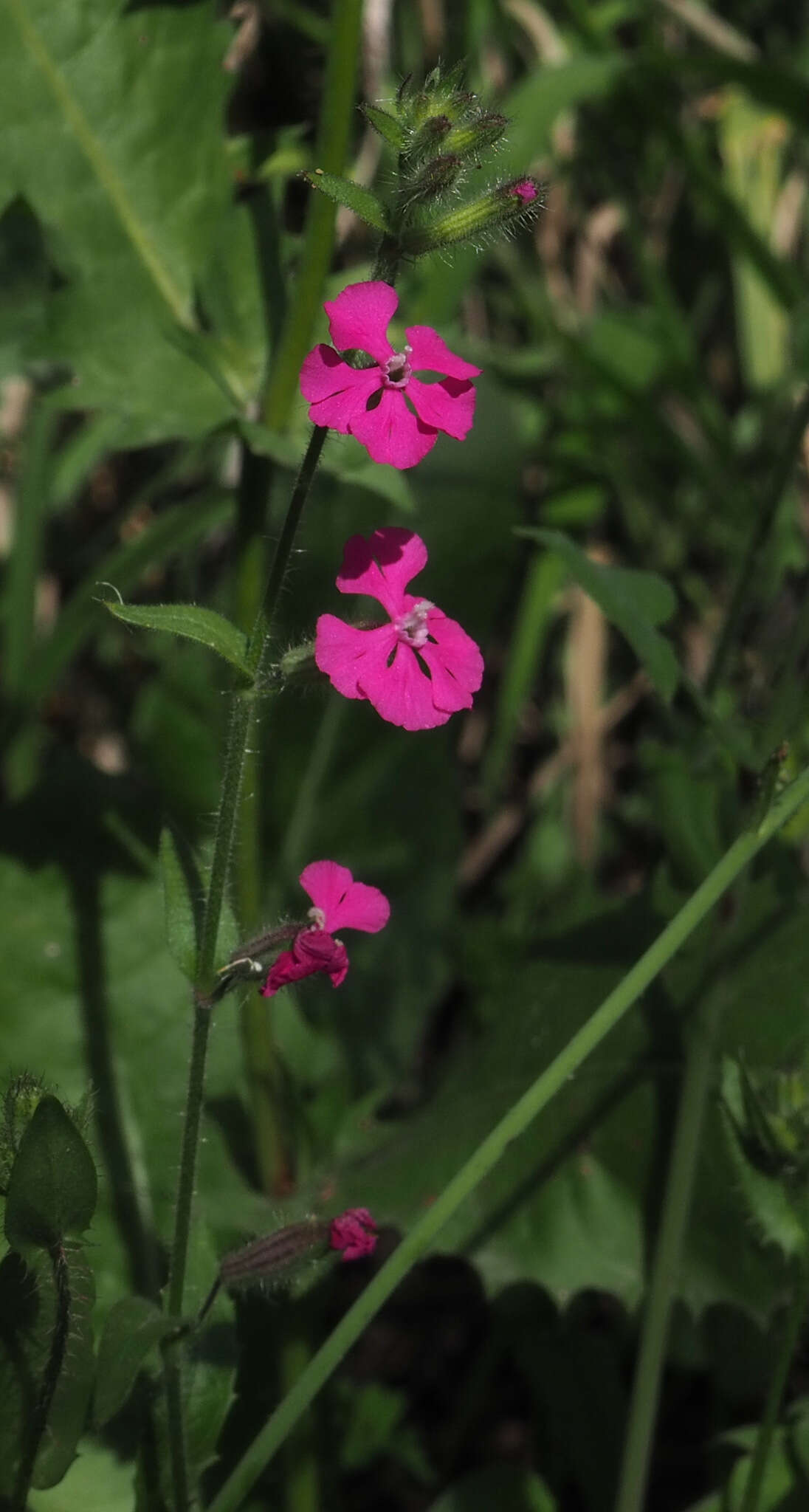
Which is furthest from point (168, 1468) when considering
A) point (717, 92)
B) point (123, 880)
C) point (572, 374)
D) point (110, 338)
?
point (717, 92)

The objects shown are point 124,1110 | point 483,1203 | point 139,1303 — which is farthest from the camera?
point 124,1110

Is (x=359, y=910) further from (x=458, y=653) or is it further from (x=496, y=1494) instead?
(x=496, y=1494)

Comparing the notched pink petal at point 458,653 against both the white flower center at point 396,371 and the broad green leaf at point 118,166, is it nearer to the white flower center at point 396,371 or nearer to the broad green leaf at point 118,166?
the white flower center at point 396,371

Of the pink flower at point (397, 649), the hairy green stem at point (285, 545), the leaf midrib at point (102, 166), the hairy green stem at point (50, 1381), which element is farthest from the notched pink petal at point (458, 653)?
the leaf midrib at point (102, 166)

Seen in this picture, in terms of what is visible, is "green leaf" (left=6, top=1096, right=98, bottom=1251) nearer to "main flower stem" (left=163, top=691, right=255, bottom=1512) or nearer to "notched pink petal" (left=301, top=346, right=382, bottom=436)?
"main flower stem" (left=163, top=691, right=255, bottom=1512)

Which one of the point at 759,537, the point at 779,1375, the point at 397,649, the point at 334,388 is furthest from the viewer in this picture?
the point at 759,537

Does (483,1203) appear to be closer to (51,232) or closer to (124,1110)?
(124,1110)

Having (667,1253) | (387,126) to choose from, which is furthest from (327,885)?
(667,1253)
